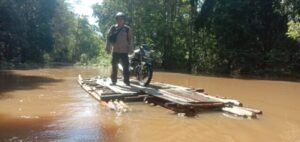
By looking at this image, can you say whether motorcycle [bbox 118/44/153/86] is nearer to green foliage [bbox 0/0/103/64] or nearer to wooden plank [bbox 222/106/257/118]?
wooden plank [bbox 222/106/257/118]

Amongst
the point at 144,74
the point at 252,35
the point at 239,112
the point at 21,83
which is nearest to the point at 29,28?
the point at 252,35

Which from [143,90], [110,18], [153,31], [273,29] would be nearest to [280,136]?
[143,90]

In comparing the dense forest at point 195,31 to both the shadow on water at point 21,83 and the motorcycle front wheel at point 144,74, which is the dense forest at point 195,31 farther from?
the shadow on water at point 21,83

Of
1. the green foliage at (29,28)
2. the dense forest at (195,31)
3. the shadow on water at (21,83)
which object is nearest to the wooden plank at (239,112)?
the shadow on water at (21,83)

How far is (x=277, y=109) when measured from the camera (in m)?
8.28

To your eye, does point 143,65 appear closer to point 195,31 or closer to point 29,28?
point 195,31

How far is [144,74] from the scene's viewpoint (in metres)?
10.8

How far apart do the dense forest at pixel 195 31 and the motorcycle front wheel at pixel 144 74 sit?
9.01m

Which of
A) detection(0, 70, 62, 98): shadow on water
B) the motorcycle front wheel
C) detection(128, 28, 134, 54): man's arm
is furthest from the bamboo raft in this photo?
detection(0, 70, 62, 98): shadow on water

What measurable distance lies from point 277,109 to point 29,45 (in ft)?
90.1

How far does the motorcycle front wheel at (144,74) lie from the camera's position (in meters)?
10.5

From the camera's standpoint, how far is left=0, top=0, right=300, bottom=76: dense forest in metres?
24.6

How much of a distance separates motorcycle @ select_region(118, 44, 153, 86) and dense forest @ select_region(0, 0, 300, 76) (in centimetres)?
885

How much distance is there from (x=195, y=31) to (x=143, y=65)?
1866 cm
